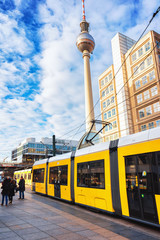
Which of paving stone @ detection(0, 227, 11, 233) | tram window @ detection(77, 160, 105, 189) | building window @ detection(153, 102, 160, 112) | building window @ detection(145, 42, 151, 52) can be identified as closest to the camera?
paving stone @ detection(0, 227, 11, 233)

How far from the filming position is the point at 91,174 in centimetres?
988

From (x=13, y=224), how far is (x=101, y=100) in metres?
38.5

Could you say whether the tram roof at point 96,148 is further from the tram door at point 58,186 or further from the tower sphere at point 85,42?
the tower sphere at point 85,42

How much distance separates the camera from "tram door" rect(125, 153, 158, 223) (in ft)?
21.2

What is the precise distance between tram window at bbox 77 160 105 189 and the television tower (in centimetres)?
4512

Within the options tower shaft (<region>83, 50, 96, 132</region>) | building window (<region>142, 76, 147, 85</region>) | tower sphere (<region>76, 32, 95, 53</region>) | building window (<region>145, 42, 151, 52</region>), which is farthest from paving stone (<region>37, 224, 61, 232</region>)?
tower sphere (<region>76, 32, 95, 53</region>)

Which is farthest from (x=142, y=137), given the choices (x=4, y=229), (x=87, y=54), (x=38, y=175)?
(x=87, y=54)

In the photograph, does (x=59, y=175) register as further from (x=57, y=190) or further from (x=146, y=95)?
(x=146, y=95)

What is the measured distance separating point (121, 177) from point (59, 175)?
6836mm

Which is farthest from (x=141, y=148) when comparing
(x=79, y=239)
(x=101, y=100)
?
(x=101, y=100)

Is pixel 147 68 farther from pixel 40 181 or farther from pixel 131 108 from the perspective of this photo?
pixel 40 181

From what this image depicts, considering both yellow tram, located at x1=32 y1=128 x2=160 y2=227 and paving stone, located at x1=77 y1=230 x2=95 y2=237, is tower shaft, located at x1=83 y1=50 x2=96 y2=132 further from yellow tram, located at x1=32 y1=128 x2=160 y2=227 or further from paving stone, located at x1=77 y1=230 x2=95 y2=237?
paving stone, located at x1=77 y1=230 x2=95 y2=237

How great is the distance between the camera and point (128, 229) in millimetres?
6789

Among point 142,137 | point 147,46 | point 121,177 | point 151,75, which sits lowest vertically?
point 121,177
